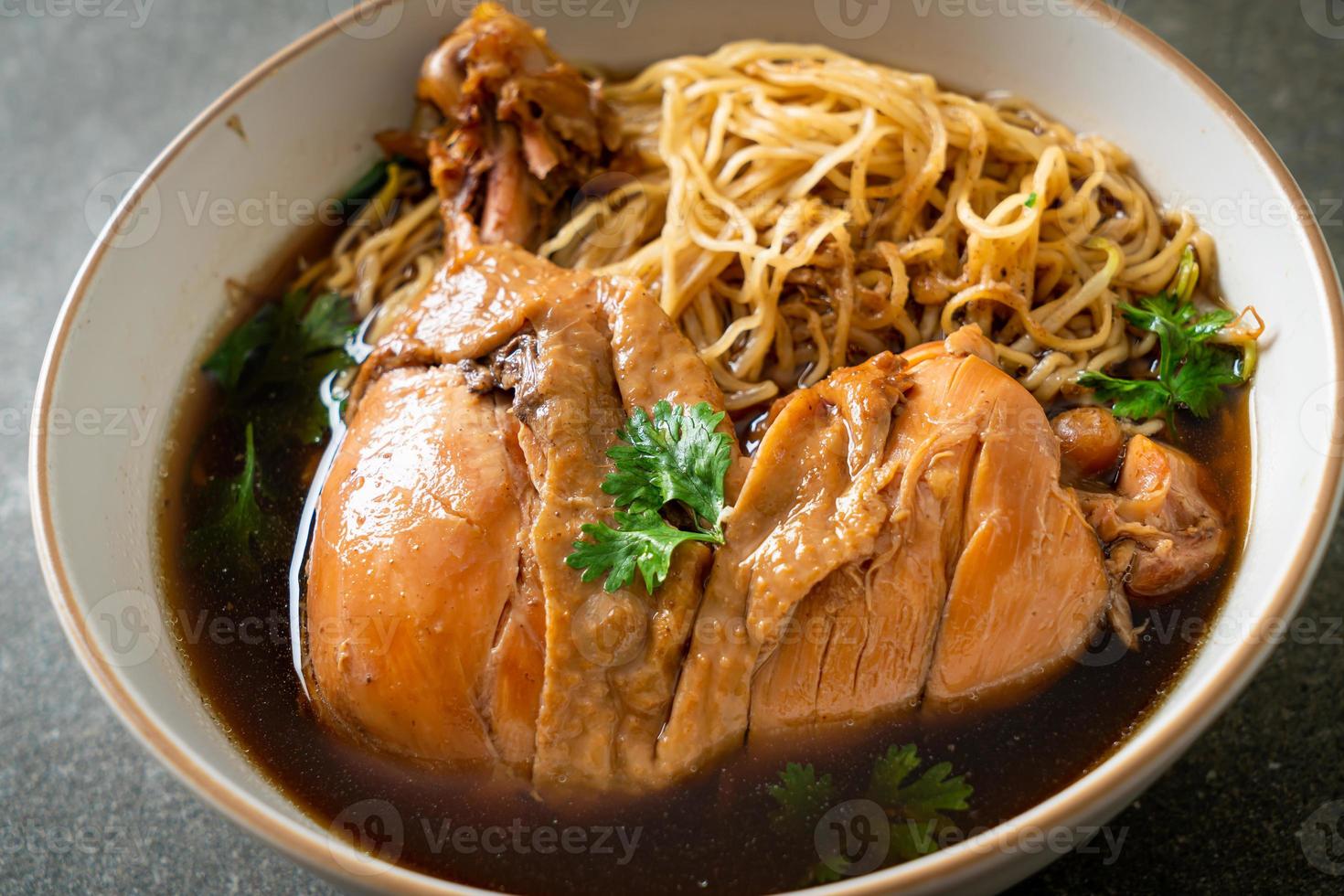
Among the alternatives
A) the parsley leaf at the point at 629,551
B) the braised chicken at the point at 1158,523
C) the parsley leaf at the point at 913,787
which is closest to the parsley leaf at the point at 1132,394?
the braised chicken at the point at 1158,523

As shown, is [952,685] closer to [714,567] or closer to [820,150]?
[714,567]

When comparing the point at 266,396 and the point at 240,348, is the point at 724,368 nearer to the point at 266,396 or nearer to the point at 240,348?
the point at 266,396

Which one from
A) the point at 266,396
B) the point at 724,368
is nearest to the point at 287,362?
the point at 266,396

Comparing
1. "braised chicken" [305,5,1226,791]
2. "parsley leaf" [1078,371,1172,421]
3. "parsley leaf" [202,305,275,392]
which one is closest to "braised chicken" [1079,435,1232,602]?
"braised chicken" [305,5,1226,791]

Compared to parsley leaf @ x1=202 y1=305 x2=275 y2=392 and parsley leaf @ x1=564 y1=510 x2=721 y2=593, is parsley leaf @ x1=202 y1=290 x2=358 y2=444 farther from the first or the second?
parsley leaf @ x1=564 y1=510 x2=721 y2=593

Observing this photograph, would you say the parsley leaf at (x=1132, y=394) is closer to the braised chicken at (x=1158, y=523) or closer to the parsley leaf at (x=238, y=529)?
the braised chicken at (x=1158, y=523)

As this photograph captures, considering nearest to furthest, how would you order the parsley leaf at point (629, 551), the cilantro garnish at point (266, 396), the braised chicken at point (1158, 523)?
the parsley leaf at point (629, 551)
the braised chicken at point (1158, 523)
the cilantro garnish at point (266, 396)
